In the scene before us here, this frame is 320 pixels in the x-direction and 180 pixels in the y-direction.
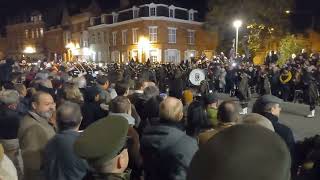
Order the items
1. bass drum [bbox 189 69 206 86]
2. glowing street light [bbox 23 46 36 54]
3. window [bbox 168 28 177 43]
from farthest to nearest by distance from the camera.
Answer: glowing street light [bbox 23 46 36 54] < window [bbox 168 28 177 43] < bass drum [bbox 189 69 206 86]

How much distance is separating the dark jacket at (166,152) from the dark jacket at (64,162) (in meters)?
0.73

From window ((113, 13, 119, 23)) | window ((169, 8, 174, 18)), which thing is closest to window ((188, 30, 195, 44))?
window ((169, 8, 174, 18))

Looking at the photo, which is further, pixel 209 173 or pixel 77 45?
pixel 77 45

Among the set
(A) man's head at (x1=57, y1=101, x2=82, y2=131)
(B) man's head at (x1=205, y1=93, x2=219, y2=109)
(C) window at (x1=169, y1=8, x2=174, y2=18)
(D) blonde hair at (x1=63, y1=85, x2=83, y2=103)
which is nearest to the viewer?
(A) man's head at (x1=57, y1=101, x2=82, y2=131)

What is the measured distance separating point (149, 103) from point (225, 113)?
7.66 feet

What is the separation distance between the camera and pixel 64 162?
12.1 feet

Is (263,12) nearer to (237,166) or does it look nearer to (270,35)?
(270,35)

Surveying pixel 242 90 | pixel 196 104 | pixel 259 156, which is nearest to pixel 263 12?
pixel 242 90

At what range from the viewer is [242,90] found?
16219 millimetres

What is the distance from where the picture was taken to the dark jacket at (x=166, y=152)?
386 centimetres

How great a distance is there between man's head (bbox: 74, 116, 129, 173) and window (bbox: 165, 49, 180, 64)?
157ft

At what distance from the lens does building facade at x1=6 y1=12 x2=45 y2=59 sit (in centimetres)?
8025

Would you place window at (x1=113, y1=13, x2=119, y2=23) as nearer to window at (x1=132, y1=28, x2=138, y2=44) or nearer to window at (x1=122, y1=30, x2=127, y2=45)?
window at (x1=122, y1=30, x2=127, y2=45)

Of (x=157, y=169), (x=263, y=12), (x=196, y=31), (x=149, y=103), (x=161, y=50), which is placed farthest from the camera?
(x=196, y=31)
